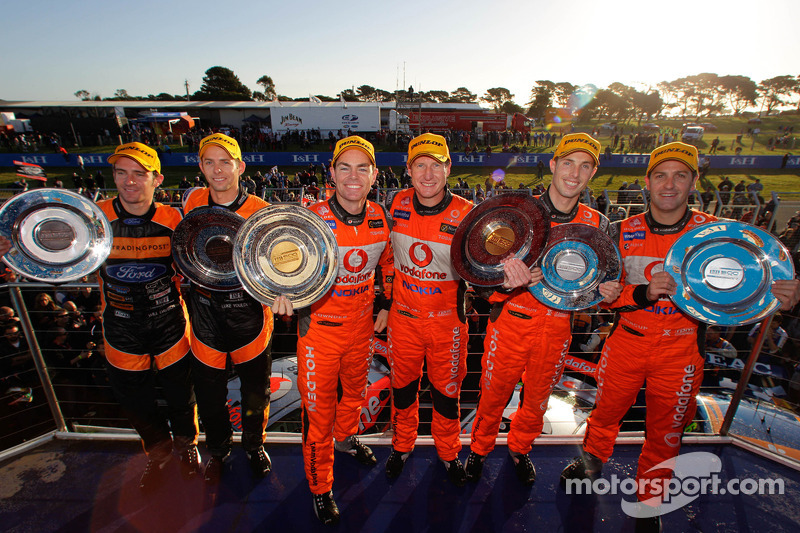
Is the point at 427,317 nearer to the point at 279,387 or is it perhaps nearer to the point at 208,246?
the point at 208,246

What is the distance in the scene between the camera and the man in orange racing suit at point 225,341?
3.09m

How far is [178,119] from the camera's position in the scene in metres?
45.8

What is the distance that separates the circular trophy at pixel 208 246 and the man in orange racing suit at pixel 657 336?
10.4ft

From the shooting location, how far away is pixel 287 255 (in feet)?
8.96

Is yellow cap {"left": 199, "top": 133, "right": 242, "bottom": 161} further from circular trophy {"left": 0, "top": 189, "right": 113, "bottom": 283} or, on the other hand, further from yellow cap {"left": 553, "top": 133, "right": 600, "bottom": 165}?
yellow cap {"left": 553, "top": 133, "right": 600, "bottom": 165}

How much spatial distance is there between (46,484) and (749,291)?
5895 mm

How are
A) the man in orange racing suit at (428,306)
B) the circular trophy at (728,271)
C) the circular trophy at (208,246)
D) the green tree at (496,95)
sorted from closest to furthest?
the circular trophy at (728,271) → the circular trophy at (208,246) → the man in orange racing suit at (428,306) → the green tree at (496,95)

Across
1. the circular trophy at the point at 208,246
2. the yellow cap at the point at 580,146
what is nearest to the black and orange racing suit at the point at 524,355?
the yellow cap at the point at 580,146

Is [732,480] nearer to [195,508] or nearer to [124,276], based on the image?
[195,508]

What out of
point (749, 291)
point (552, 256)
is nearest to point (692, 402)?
point (749, 291)

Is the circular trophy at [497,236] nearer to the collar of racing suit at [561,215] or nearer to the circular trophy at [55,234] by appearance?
the collar of racing suit at [561,215]

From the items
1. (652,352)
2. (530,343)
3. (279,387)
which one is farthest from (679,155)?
(279,387)

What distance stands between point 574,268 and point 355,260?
1.74 meters

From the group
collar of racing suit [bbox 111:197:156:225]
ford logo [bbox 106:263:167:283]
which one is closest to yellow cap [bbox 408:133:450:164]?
collar of racing suit [bbox 111:197:156:225]
